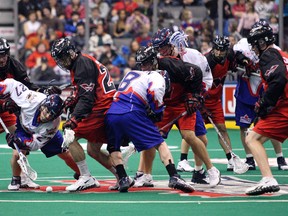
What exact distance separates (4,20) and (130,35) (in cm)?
254

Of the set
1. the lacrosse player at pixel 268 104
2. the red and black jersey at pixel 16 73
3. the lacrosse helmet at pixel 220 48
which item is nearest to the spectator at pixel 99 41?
the lacrosse helmet at pixel 220 48

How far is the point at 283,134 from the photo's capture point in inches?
375

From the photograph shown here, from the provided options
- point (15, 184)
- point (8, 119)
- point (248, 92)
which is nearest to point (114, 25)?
point (248, 92)

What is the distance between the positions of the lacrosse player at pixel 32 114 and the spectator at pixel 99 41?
8.33m

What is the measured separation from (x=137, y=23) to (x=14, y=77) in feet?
26.5

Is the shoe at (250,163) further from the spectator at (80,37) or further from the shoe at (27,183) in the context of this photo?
the spectator at (80,37)

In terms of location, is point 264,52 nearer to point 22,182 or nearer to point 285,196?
point 285,196

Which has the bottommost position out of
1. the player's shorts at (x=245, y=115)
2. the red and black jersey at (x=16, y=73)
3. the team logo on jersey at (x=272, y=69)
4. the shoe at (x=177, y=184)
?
the shoe at (x=177, y=184)

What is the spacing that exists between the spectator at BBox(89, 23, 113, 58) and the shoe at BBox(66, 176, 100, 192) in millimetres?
8365

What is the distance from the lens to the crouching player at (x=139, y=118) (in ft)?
31.8

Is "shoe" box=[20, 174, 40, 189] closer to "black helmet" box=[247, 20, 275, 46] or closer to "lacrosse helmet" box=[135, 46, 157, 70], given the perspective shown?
"lacrosse helmet" box=[135, 46, 157, 70]

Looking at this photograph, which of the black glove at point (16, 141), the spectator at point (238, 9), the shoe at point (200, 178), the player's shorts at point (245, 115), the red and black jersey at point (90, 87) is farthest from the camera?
the spectator at point (238, 9)

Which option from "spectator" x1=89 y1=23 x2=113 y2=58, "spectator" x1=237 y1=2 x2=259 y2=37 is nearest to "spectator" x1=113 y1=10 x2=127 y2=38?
"spectator" x1=89 y1=23 x2=113 y2=58

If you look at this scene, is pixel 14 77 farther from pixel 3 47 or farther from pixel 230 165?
pixel 230 165
